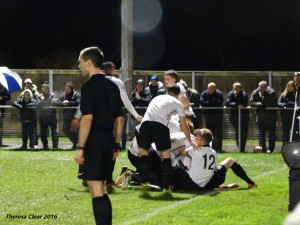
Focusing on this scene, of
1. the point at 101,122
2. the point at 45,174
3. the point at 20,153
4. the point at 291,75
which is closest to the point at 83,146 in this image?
the point at 101,122

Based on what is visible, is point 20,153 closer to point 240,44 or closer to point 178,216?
point 178,216

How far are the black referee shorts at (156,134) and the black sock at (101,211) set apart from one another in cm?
371

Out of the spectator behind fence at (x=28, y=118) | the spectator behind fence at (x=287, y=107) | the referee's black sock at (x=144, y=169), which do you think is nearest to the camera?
the referee's black sock at (x=144, y=169)

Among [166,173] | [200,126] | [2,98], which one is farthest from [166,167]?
[2,98]

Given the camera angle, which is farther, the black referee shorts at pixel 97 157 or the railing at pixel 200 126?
the railing at pixel 200 126

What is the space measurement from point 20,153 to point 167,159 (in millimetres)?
7904

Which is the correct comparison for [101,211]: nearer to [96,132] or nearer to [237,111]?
[96,132]

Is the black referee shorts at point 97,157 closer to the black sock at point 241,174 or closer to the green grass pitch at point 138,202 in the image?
the green grass pitch at point 138,202

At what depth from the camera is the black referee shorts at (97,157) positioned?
7.75 m

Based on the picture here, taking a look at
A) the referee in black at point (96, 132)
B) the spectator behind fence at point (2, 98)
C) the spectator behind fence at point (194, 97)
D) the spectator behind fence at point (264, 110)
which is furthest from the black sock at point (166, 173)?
the spectator behind fence at point (2, 98)

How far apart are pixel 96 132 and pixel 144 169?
13.5ft

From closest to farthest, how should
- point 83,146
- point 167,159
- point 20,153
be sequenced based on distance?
point 83,146, point 167,159, point 20,153

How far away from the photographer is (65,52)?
32.2 metres

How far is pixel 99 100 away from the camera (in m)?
7.84
